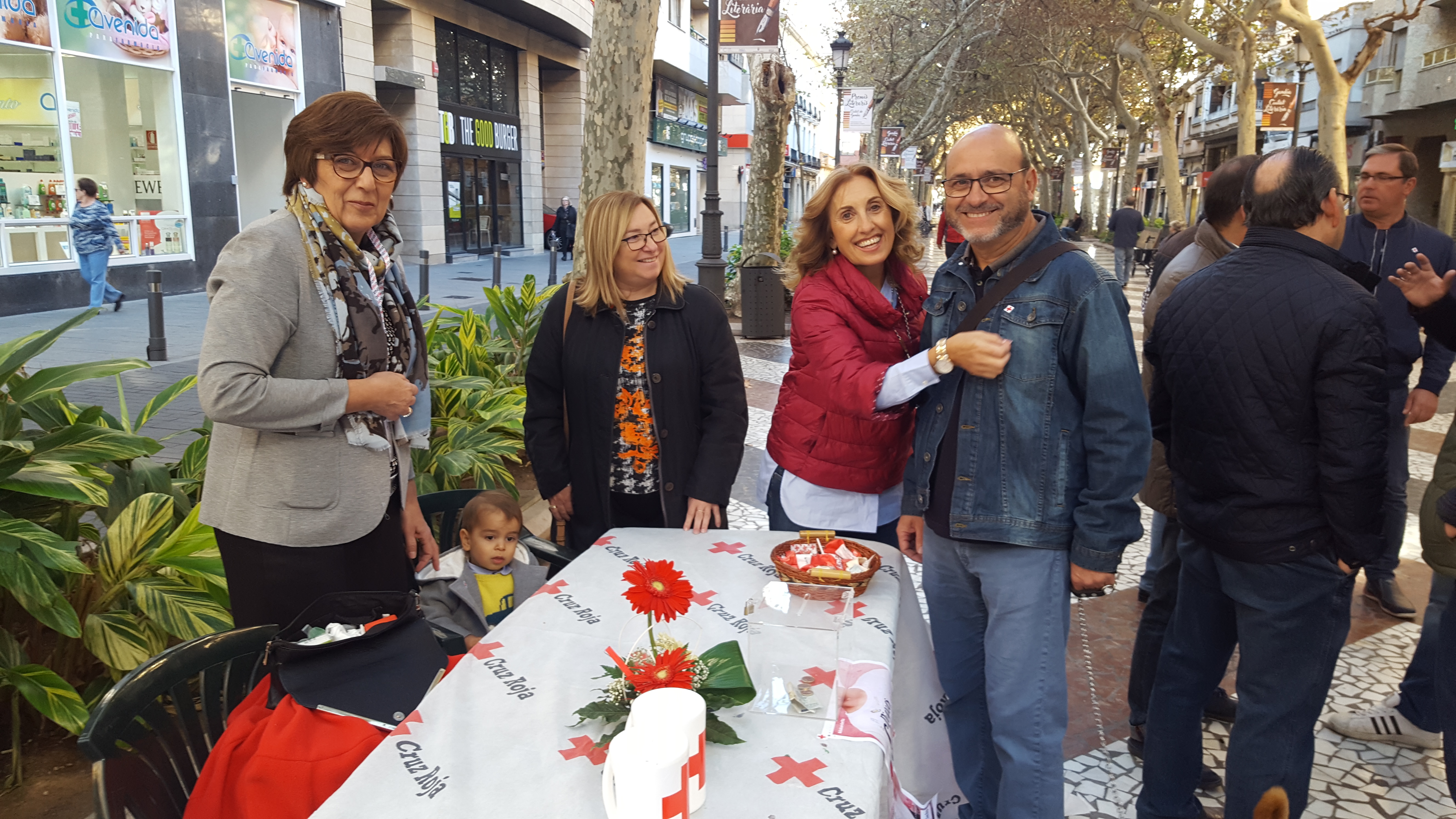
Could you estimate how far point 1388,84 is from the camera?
28.1 metres

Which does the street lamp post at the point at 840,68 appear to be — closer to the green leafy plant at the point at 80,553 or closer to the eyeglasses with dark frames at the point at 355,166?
the green leafy plant at the point at 80,553

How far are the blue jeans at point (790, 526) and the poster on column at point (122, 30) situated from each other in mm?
12877

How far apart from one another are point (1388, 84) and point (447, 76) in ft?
91.9

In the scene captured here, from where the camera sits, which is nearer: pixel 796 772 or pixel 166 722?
pixel 796 772

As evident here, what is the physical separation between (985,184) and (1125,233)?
17326 mm

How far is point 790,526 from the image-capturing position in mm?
2857

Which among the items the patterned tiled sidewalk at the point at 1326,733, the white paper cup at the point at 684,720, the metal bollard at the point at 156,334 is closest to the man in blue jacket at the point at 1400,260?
the patterned tiled sidewalk at the point at 1326,733

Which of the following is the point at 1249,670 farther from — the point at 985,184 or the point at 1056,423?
the point at 985,184

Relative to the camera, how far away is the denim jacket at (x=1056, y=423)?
2.07 meters

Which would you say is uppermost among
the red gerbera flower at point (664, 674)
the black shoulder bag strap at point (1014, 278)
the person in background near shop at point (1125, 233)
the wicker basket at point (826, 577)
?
the person in background near shop at point (1125, 233)

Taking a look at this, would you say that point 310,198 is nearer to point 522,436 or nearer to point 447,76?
point 522,436

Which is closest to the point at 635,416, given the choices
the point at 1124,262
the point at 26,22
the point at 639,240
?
the point at 639,240

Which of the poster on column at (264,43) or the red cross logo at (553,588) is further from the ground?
the poster on column at (264,43)

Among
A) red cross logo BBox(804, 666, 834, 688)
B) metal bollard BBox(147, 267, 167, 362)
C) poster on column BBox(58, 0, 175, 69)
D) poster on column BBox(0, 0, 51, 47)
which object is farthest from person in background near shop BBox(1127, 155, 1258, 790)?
poster on column BBox(58, 0, 175, 69)
